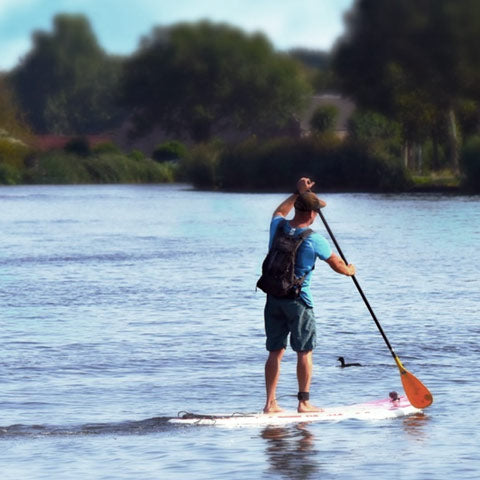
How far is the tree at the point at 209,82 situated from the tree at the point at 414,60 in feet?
86.0

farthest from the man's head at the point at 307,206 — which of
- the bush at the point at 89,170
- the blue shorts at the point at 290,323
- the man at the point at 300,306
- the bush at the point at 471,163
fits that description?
the bush at the point at 89,170

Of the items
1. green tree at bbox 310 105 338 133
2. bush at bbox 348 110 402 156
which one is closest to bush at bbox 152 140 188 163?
green tree at bbox 310 105 338 133

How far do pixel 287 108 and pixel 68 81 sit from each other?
59.5 meters

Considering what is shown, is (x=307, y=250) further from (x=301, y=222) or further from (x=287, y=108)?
(x=287, y=108)

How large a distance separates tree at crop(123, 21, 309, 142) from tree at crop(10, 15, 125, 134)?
27.8 metres

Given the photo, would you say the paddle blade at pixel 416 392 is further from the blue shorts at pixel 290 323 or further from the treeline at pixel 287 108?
the treeline at pixel 287 108

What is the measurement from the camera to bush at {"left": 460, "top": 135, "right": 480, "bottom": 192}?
61.6 meters

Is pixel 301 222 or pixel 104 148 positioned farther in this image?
pixel 104 148

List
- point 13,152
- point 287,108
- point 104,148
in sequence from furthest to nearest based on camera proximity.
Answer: point 287,108
point 104,148
point 13,152

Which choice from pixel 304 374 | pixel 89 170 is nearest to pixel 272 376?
pixel 304 374

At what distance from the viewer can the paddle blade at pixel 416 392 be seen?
11.6m

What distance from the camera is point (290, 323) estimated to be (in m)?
11.0

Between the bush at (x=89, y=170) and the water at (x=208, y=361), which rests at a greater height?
the bush at (x=89, y=170)

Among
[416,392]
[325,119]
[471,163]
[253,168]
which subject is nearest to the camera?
[416,392]
